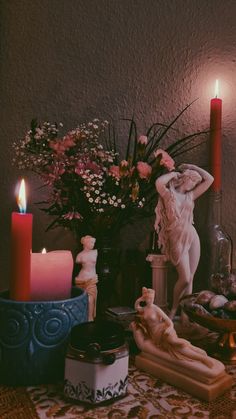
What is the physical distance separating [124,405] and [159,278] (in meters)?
0.43

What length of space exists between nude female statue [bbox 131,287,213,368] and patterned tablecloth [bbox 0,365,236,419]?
6 cm

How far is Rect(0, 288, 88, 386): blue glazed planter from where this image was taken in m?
0.75

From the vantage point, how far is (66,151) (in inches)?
42.5

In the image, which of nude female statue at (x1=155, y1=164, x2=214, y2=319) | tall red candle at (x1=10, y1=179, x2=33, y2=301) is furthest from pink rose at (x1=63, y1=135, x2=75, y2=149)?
tall red candle at (x1=10, y1=179, x2=33, y2=301)

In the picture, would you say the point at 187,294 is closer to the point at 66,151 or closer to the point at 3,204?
the point at 66,151

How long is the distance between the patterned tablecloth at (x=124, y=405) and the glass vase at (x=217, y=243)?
506mm

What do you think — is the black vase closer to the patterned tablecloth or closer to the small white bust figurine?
the small white bust figurine

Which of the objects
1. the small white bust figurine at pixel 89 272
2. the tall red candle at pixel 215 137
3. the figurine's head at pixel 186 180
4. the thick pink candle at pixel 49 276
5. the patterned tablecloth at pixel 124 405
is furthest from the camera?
the tall red candle at pixel 215 137

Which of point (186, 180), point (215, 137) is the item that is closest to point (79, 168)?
point (186, 180)

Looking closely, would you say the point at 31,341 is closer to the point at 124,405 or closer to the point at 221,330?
the point at 124,405

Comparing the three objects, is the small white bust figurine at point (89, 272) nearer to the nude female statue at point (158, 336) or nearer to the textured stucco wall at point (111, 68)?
the nude female statue at point (158, 336)

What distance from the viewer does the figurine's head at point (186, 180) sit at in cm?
110

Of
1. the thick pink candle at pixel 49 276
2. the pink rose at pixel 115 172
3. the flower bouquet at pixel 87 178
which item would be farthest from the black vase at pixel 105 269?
the thick pink candle at pixel 49 276

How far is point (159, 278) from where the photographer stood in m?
1.12
